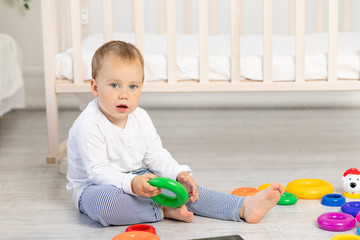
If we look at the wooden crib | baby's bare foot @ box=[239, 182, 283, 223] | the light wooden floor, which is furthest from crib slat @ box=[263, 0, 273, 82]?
baby's bare foot @ box=[239, 182, 283, 223]

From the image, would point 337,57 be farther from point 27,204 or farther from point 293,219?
point 27,204

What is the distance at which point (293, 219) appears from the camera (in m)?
1.26

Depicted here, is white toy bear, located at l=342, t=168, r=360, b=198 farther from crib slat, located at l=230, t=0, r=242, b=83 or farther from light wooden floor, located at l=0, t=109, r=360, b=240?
crib slat, located at l=230, t=0, r=242, b=83

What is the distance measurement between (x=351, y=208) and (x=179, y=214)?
1.29ft

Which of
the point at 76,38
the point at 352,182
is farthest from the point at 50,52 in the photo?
the point at 352,182

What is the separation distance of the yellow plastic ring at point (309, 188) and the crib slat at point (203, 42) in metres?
0.42

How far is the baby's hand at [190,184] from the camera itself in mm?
1232

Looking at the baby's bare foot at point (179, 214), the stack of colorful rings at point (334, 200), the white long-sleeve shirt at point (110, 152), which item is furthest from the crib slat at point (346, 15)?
the baby's bare foot at point (179, 214)

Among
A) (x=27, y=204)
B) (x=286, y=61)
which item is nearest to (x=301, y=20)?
(x=286, y=61)

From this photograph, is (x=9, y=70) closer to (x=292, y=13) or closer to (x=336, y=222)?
(x=292, y=13)

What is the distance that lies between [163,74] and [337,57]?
20.5 inches

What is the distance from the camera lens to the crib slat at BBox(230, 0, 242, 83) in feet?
5.32

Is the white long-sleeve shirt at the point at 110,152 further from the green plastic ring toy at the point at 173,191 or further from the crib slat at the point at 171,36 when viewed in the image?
the crib slat at the point at 171,36

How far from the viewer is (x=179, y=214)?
124 cm
